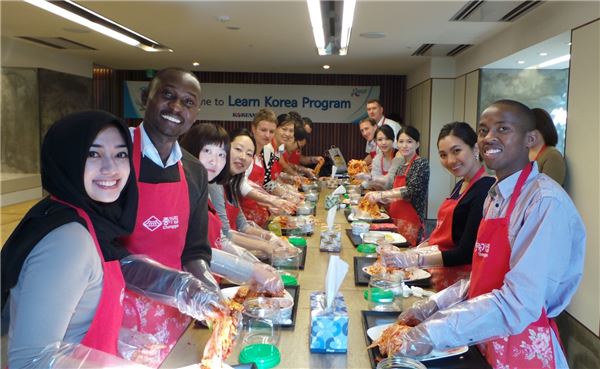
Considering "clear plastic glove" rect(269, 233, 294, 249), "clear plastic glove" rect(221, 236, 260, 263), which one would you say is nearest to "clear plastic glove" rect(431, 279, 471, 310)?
"clear plastic glove" rect(221, 236, 260, 263)

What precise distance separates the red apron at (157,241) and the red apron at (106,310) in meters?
0.44

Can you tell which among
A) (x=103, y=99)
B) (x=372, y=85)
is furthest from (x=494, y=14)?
(x=103, y=99)

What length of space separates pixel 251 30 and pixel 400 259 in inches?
184

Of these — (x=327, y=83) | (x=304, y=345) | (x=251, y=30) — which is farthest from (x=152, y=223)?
(x=327, y=83)

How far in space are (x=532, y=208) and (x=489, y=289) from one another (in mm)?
328

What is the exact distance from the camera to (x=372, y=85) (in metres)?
11.8

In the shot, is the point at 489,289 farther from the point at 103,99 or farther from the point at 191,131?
the point at 103,99

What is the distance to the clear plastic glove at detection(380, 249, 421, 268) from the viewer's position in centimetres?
230

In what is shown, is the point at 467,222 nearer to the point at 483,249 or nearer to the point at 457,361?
the point at 483,249

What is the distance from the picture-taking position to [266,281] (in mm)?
1900

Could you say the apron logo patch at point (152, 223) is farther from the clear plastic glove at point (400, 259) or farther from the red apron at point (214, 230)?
the clear plastic glove at point (400, 259)

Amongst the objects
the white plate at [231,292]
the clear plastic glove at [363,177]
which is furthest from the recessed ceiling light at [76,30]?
the white plate at [231,292]

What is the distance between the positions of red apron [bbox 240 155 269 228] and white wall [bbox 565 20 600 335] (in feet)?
8.35

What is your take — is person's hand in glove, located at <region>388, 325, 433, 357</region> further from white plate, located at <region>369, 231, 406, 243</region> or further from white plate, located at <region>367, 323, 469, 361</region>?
white plate, located at <region>369, 231, 406, 243</region>
